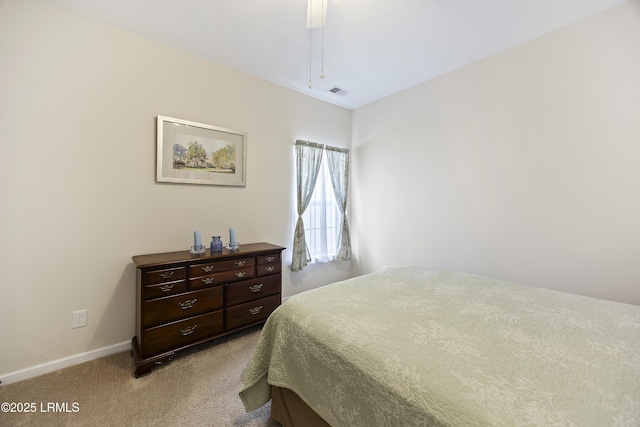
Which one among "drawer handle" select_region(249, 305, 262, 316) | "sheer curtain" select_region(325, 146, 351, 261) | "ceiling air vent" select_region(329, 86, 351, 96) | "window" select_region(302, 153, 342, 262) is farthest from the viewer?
"sheer curtain" select_region(325, 146, 351, 261)

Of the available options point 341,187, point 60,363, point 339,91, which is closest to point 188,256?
point 60,363

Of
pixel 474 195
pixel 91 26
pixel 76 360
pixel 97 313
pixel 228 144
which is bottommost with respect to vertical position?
pixel 76 360

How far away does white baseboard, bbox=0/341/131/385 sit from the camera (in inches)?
67.8

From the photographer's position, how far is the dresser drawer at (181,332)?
1851mm

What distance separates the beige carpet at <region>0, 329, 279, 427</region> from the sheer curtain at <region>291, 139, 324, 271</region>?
51.2 inches

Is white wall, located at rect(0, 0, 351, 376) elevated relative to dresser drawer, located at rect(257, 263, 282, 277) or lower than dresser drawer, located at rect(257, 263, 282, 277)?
elevated

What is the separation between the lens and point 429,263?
2.93 meters

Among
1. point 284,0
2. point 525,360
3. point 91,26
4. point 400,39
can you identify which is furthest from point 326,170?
point 525,360

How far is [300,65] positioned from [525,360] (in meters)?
2.86

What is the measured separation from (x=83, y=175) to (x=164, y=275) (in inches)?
40.4

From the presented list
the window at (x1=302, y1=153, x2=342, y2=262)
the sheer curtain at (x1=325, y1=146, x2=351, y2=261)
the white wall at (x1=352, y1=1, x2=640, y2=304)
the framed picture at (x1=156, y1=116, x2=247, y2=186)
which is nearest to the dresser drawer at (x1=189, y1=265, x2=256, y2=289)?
the framed picture at (x1=156, y1=116, x2=247, y2=186)

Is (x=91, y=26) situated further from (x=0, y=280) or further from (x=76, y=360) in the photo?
(x=76, y=360)

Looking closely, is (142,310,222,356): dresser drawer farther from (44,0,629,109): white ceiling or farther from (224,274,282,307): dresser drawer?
(44,0,629,109): white ceiling

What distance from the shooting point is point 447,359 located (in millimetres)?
927
